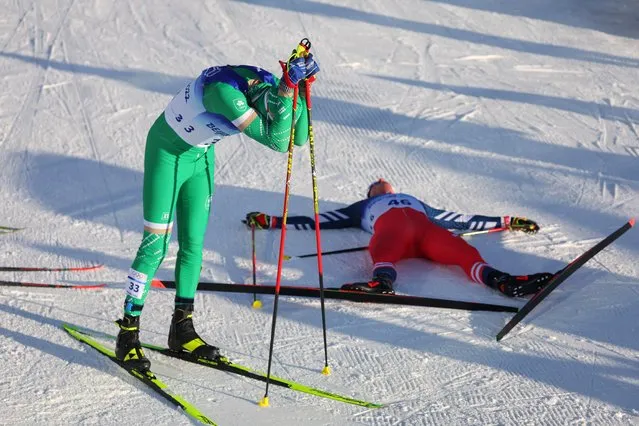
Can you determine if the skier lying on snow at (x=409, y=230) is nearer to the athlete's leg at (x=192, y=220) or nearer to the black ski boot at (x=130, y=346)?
the athlete's leg at (x=192, y=220)

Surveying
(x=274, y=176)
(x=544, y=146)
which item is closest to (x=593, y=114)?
(x=544, y=146)

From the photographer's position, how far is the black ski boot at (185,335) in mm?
4711

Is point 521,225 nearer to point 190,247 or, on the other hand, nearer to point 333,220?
point 333,220

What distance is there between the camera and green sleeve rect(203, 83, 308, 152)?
4125 millimetres

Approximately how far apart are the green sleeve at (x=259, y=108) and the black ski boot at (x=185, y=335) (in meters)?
1.08

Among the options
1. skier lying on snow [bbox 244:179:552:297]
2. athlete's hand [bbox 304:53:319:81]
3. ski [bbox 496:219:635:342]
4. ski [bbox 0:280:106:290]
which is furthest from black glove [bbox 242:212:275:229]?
athlete's hand [bbox 304:53:319:81]

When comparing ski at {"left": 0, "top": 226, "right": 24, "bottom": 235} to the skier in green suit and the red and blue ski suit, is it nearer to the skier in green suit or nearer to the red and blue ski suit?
the red and blue ski suit

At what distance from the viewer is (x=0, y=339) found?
4.91 meters

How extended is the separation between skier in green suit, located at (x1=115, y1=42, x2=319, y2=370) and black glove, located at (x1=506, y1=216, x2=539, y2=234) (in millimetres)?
2391

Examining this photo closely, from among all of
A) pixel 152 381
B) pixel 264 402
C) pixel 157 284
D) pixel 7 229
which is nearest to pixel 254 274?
pixel 157 284

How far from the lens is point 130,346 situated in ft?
15.0

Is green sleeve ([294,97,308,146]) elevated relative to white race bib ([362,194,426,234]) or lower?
elevated

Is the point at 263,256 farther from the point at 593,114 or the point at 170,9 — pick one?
the point at 170,9

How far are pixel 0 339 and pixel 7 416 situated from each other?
0.80 metres
